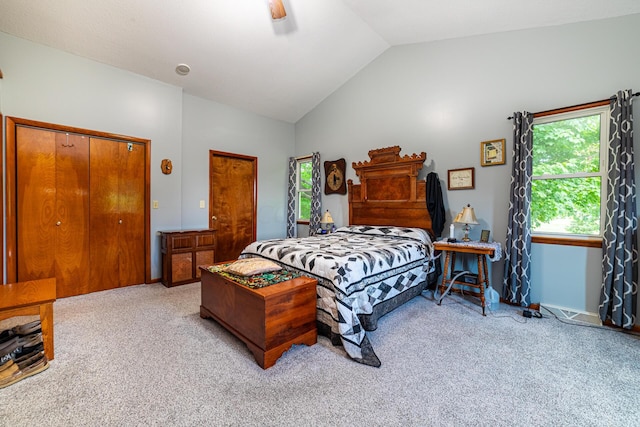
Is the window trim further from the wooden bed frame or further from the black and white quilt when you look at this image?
the black and white quilt

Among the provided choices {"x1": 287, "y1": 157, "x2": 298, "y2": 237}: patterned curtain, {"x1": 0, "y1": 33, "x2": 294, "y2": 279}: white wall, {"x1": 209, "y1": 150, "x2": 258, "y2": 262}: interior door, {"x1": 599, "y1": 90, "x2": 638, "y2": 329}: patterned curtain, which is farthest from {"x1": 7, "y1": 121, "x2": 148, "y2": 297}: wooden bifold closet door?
{"x1": 599, "y1": 90, "x2": 638, "y2": 329}: patterned curtain

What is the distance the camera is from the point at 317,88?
15.9 feet

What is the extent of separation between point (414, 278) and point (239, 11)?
3.61 m

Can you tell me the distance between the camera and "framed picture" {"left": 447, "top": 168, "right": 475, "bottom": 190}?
11.6 ft

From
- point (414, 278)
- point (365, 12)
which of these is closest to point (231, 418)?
point (414, 278)

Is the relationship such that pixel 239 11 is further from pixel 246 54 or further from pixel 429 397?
pixel 429 397

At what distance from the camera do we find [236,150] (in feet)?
16.2

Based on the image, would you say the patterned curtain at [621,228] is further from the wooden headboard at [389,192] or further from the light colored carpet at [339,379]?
the wooden headboard at [389,192]

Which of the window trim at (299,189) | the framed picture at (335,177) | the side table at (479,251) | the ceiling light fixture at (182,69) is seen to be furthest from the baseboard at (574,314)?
the ceiling light fixture at (182,69)

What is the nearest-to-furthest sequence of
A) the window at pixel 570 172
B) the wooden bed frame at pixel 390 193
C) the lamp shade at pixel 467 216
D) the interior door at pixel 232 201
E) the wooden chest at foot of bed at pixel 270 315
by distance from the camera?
the wooden chest at foot of bed at pixel 270 315 < the window at pixel 570 172 < the lamp shade at pixel 467 216 < the wooden bed frame at pixel 390 193 < the interior door at pixel 232 201

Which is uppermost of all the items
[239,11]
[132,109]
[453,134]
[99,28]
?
[239,11]

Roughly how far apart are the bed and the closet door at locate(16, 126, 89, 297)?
2.10 m

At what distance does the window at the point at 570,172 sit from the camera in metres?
2.82

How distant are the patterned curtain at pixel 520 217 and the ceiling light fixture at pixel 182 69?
414 centimetres
